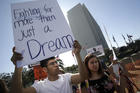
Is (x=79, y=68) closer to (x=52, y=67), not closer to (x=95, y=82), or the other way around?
A: (x=52, y=67)

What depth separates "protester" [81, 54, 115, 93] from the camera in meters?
1.99

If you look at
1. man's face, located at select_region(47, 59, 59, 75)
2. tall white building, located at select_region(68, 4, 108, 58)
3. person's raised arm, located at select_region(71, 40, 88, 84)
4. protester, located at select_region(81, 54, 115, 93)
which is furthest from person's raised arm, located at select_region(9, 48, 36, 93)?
tall white building, located at select_region(68, 4, 108, 58)

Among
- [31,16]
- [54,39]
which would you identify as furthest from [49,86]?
[31,16]

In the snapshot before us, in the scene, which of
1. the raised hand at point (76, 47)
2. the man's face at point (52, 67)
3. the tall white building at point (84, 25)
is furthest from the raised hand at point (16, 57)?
the tall white building at point (84, 25)

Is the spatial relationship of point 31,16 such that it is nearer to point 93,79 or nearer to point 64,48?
point 64,48

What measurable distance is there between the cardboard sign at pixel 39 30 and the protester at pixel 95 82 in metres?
0.90

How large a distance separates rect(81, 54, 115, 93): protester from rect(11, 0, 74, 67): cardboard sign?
899mm

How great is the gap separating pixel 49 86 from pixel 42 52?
1.70 ft

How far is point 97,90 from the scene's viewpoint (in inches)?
78.5

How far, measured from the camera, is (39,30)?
63.0 inches

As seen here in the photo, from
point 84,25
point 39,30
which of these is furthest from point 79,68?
point 84,25

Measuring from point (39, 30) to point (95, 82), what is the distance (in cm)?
152

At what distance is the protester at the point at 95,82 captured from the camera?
1988 mm

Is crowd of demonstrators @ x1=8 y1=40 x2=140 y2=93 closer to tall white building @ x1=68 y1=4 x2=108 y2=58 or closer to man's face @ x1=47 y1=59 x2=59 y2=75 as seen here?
man's face @ x1=47 y1=59 x2=59 y2=75
